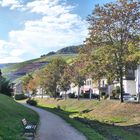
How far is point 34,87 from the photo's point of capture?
17775 cm

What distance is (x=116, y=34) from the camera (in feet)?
222

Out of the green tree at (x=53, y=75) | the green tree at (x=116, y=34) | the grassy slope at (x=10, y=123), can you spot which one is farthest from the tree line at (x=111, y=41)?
the green tree at (x=53, y=75)

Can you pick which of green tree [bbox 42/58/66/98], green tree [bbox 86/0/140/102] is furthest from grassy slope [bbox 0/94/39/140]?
green tree [bbox 42/58/66/98]

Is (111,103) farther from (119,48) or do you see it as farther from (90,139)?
(90,139)

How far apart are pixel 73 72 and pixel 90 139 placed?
285 ft

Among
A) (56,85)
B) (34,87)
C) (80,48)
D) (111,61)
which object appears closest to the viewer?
(111,61)

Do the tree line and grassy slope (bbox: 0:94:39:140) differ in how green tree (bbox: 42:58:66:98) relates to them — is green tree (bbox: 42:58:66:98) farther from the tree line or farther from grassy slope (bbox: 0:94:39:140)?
grassy slope (bbox: 0:94:39:140)

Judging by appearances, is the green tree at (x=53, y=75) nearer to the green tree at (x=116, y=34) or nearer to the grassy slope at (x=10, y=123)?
the green tree at (x=116, y=34)

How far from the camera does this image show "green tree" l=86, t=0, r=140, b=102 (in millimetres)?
67062

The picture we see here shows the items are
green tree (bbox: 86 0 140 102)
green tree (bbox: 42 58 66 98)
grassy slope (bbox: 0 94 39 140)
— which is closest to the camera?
grassy slope (bbox: 0 94 39 140)

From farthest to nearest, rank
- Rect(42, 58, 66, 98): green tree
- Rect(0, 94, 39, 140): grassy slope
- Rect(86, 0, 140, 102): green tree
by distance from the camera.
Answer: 1. Rect(42, 58, 66, 98): green tree
2. Rect(86, 0, 140, 102): green tree
3. Rect(0, 94, 39, 140): grassy slope

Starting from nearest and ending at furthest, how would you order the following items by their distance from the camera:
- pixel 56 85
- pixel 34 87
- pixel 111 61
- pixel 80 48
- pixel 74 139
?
1. pixel 74 139
2. pixel 111 61
3. pixel 80 48
4. pixel 56 85
5. pixel 34 87

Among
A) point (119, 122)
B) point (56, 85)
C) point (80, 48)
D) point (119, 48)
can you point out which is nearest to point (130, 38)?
point (119, 48)

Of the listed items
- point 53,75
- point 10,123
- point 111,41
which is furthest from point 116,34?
point 53,75
